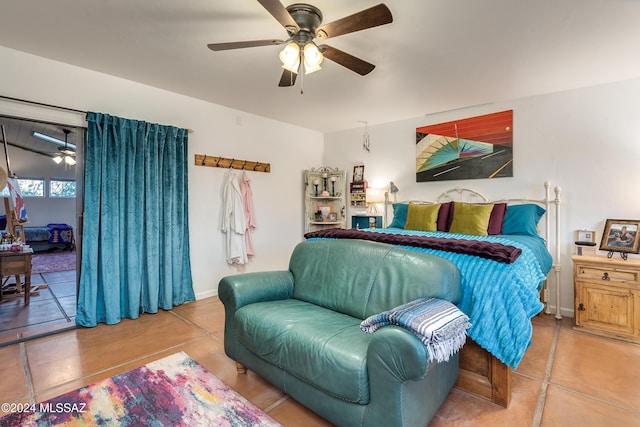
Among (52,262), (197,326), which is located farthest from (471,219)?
(52,262)

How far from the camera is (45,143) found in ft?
14.3

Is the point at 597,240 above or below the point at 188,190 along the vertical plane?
below

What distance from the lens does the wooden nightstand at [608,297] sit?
2645 millimetres

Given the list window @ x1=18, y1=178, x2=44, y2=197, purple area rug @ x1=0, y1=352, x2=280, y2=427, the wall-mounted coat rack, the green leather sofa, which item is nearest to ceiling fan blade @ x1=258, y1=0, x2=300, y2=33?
the green leather sofa

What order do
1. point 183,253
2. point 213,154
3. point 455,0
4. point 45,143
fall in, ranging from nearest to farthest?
point 455,0 → point 183,253 → point 213,154 → point 45,143

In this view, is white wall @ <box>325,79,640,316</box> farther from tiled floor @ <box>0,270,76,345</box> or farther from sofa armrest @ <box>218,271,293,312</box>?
tiled floor @ <box>0,270,76,345</box>

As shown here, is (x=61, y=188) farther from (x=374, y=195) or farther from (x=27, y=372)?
(x=374, y=195)

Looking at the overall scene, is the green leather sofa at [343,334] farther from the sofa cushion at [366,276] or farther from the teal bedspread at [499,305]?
the teal bedspread at [499,305]

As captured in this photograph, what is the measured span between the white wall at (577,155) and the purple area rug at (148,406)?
143 inches

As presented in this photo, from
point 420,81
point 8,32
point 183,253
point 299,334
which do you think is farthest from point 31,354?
point 420,81

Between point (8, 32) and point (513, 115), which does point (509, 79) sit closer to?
point (513, 115)

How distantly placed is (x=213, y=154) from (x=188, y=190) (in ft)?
1.97

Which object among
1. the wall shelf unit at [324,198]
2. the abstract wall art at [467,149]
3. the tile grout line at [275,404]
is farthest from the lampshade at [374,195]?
the tile grout line at [275,404]

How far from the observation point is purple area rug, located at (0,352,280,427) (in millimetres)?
1385
